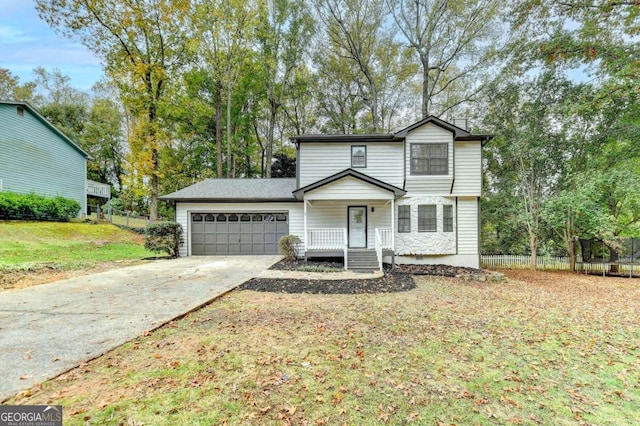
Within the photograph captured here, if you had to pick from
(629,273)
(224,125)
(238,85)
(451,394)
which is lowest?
(629,273)

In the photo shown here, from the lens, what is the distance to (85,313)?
202 inches

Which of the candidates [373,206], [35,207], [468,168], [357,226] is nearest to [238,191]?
[357,226]

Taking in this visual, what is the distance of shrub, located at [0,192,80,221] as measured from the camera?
48.5 ft

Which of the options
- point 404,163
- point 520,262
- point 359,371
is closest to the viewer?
point 359,371

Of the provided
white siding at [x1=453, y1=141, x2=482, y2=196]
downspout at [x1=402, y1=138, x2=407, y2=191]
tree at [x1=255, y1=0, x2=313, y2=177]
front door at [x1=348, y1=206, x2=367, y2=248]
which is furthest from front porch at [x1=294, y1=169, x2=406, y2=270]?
tree at [x1=255, y1=0, x2=313, y2=177]

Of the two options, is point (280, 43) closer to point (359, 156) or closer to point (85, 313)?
point (359, 156)

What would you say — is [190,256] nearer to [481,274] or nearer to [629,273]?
[481,274]

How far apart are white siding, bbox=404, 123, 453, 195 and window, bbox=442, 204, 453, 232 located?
2.51 feet

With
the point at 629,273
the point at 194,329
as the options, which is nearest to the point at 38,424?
the point at 194,329

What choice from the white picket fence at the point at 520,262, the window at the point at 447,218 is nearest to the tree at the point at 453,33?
the window at the point at 447,218

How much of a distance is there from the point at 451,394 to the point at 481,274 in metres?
9.10

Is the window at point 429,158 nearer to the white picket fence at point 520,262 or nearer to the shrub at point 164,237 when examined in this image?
the white picket fence at point 520,262

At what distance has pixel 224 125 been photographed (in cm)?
2359

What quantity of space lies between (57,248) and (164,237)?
4809mm
